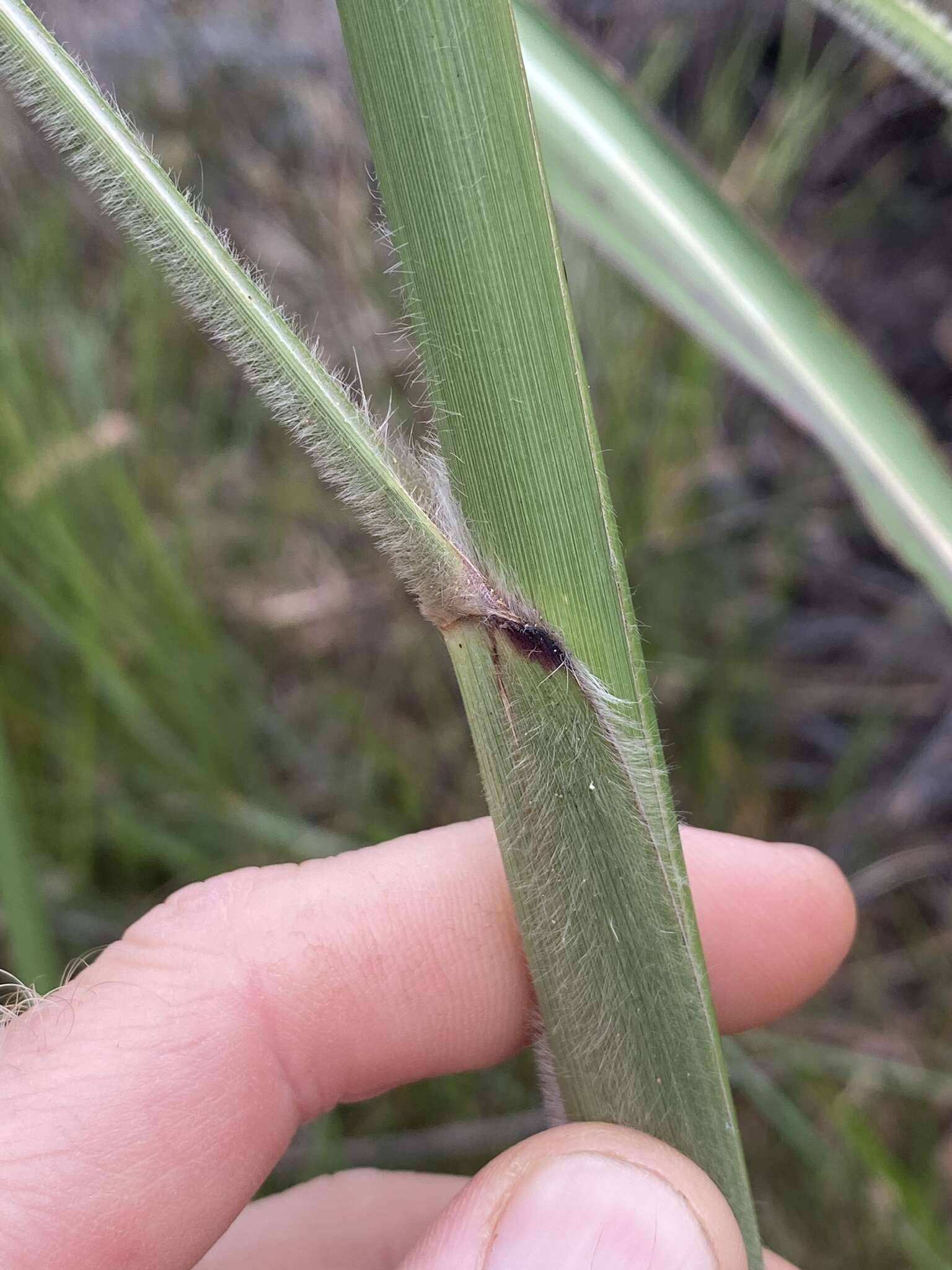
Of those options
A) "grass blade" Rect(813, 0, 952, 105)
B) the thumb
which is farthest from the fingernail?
"grass blade" Rect(813, 0, 952, 105)

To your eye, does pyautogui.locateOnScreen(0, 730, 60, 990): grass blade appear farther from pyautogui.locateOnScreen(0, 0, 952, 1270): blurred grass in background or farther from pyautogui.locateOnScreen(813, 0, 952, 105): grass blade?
pyautogui.locateOnScreen(813, 0, 952, 105): grass blade

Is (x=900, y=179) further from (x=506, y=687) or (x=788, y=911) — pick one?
(x=506, y=687)

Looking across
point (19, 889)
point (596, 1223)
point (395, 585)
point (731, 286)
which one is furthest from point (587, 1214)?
point (395, 585)

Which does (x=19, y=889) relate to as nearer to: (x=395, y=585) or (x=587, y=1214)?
(x=587, y=1214)

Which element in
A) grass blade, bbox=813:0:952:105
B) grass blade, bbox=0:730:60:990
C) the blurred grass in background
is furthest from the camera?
the blurred grass in background

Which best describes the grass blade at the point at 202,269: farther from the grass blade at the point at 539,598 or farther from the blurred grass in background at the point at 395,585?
the blurred grass in background at the point at 395,585

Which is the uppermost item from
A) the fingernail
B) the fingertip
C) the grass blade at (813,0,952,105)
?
the grass blade at (813,0,952,105)

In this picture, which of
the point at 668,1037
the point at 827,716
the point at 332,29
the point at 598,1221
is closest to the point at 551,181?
the point at 668,1037

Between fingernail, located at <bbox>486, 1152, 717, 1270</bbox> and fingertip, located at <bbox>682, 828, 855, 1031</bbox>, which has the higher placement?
fingernail, located at <bbox>486, 1152, 717, 1270</bbox>
